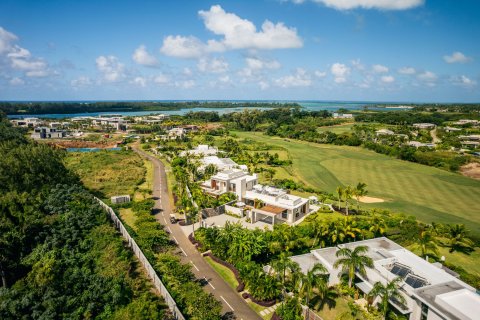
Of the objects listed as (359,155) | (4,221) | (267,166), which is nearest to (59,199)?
(4,221)

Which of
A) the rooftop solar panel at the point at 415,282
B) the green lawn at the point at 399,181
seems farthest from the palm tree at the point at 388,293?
the green lawn at the point at 399,181

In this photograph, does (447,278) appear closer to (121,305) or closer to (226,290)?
(226,290)

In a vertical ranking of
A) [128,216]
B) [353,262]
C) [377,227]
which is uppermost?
[353,262]

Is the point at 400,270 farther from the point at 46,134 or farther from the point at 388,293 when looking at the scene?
the point at 46,134

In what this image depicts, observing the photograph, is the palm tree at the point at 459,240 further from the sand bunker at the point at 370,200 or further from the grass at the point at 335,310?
the grass at the point at 335,310

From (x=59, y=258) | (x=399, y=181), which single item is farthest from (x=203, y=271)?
(x=399, y=181)

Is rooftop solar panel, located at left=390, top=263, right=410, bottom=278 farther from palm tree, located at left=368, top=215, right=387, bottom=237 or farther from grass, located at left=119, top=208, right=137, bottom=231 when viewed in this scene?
grass, located at left=119, top=208, right=137, bottom=231
